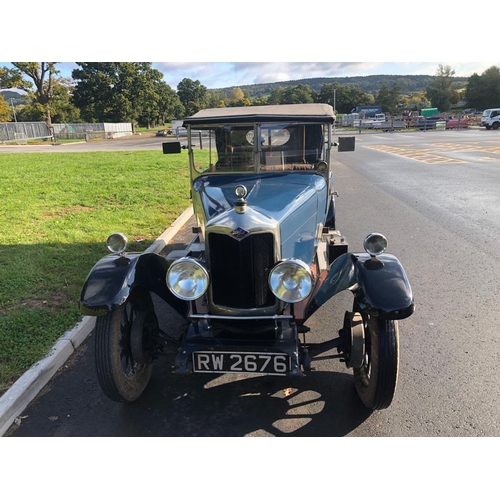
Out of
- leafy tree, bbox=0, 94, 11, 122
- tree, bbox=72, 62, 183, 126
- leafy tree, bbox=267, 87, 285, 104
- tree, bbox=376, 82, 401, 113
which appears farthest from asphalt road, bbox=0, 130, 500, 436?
tree, bbox=376, 82, 401, 113

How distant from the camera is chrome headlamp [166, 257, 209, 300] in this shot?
2.75 metres

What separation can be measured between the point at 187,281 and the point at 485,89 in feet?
224

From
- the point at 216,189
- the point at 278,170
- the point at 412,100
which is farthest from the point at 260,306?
the point at 412,100

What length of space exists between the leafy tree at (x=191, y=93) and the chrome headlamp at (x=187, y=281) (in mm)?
69772

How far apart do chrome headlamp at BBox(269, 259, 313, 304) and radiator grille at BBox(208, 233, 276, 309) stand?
204mm

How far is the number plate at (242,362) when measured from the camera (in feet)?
8.78

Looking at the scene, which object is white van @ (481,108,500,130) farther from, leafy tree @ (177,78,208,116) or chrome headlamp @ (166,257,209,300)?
leafy tree @ (177,78,208,116)

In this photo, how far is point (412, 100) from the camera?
84.8 metres

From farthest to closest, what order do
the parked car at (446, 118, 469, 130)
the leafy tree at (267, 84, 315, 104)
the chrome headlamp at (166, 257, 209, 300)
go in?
the leafy tree at (267, 84, 315, 104)
the parked car at (446, 118, 469, 130)
the chrome headlamp at (166, 257, 209, 300)

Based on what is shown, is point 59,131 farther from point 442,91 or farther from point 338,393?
point 442,91

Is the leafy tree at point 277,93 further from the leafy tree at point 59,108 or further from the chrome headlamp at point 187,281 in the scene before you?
the chrome headlamp at point 187,281

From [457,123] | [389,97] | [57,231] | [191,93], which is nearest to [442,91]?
[389,97]

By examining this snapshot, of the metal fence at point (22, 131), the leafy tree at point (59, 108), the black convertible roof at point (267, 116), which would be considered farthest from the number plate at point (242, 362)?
the leafy tree at point (59, 108)

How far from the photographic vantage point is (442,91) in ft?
228
